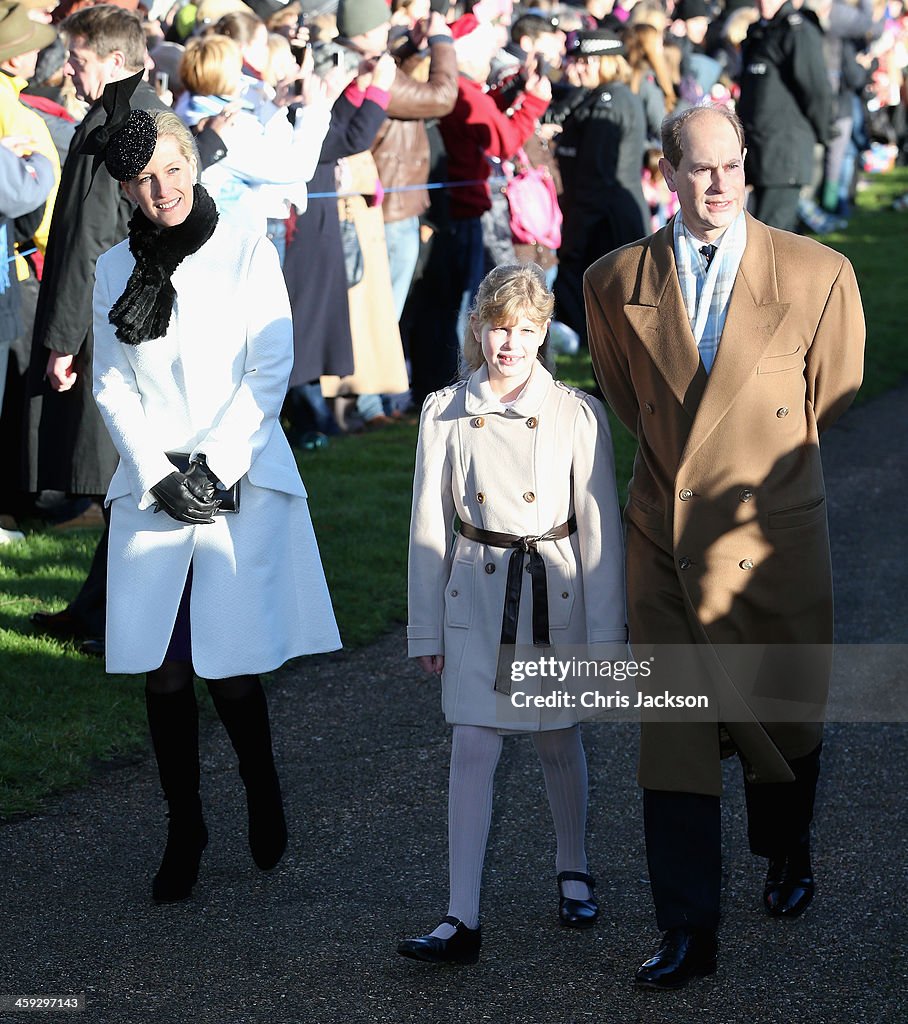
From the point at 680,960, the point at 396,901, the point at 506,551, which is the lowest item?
the point at 396,901

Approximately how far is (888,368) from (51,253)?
806cm

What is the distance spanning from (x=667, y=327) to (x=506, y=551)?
0.70 metres

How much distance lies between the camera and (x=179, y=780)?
4.54 meters

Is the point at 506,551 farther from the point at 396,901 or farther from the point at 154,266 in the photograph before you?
the point at 154,266

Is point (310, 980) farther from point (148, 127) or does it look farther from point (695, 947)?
point (148, 127)

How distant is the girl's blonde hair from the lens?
4.09m

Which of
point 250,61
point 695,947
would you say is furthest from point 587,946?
point 250,61

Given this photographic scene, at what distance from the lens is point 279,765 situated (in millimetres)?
5461

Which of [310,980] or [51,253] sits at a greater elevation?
[51,253]


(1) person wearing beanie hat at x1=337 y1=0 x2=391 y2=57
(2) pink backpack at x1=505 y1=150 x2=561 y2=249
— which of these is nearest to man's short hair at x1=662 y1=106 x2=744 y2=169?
(1) person wearing beanie hat at x1=337 y1=0 x2=391 y2=57

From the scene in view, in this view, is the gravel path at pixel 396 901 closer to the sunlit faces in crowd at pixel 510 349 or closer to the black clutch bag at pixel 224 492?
the black clutch bag at pixel 224 492

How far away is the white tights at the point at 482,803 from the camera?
4.10m

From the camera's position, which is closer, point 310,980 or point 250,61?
point 310,980

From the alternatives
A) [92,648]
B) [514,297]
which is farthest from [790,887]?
[92,648]
